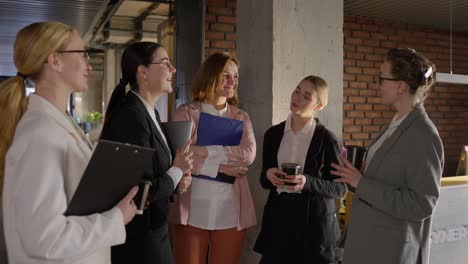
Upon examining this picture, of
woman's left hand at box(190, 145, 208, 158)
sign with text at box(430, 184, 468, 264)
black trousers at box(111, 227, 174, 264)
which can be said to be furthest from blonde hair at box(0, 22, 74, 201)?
sign with text at box(430, 184, 468, 264)

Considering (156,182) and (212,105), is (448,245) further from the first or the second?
(156,182)

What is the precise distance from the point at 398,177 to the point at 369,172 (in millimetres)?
137

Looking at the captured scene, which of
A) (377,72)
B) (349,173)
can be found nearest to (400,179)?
(349,173)

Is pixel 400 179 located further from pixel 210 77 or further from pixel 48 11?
pixel 48 11

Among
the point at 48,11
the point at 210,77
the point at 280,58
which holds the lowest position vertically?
the point at 210,77

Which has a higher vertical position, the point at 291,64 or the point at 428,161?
the point at 291,64

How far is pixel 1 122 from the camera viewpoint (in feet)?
3.96

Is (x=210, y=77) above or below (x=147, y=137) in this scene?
above

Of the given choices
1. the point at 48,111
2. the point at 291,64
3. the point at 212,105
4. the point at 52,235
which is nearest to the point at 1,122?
the point at 48,111

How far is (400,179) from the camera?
1.78 metres

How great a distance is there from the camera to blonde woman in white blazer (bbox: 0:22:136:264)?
1075 millimetres

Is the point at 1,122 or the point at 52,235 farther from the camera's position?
the point at 1,122

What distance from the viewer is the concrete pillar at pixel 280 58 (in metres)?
2.82

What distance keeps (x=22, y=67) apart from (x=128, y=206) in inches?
20.0
